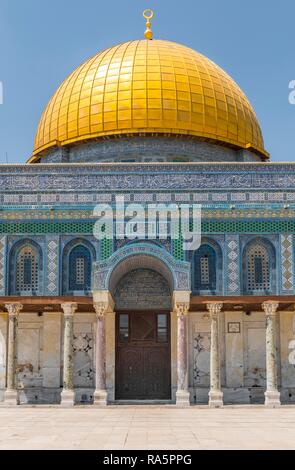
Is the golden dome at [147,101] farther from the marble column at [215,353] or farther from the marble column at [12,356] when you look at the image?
the marble column at [12,356]

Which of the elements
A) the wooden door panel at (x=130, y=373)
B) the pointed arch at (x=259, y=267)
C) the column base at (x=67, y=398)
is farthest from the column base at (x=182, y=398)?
the pointed arch at (x=259, y=267)

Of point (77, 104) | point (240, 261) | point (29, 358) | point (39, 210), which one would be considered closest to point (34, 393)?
point (29, 358)

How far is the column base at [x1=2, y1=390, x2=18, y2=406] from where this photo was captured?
20219 mm

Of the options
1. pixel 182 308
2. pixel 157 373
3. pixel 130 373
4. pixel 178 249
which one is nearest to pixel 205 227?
pixel 178 249

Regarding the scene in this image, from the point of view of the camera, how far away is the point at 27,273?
2155 centimetres

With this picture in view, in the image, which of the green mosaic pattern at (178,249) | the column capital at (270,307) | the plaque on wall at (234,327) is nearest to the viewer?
the column capital at (270,307)

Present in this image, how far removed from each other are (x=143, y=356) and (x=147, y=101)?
25.9ft

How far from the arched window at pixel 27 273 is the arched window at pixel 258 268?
5.70m

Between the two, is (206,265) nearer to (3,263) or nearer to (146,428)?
(3,263)

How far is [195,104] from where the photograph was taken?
82.1ft

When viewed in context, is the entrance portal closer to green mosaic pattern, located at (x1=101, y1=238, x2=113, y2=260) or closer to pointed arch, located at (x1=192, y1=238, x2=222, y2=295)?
pointed arch, located at (x1=192, y1=238, x2=222, y2=295)

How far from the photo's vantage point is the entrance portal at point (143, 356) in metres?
22.3

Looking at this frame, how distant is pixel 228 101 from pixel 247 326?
26.1 ft

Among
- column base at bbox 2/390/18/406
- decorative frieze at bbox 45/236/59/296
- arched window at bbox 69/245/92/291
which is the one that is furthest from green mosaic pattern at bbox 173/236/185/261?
column base at bbox 2/390/18/406
